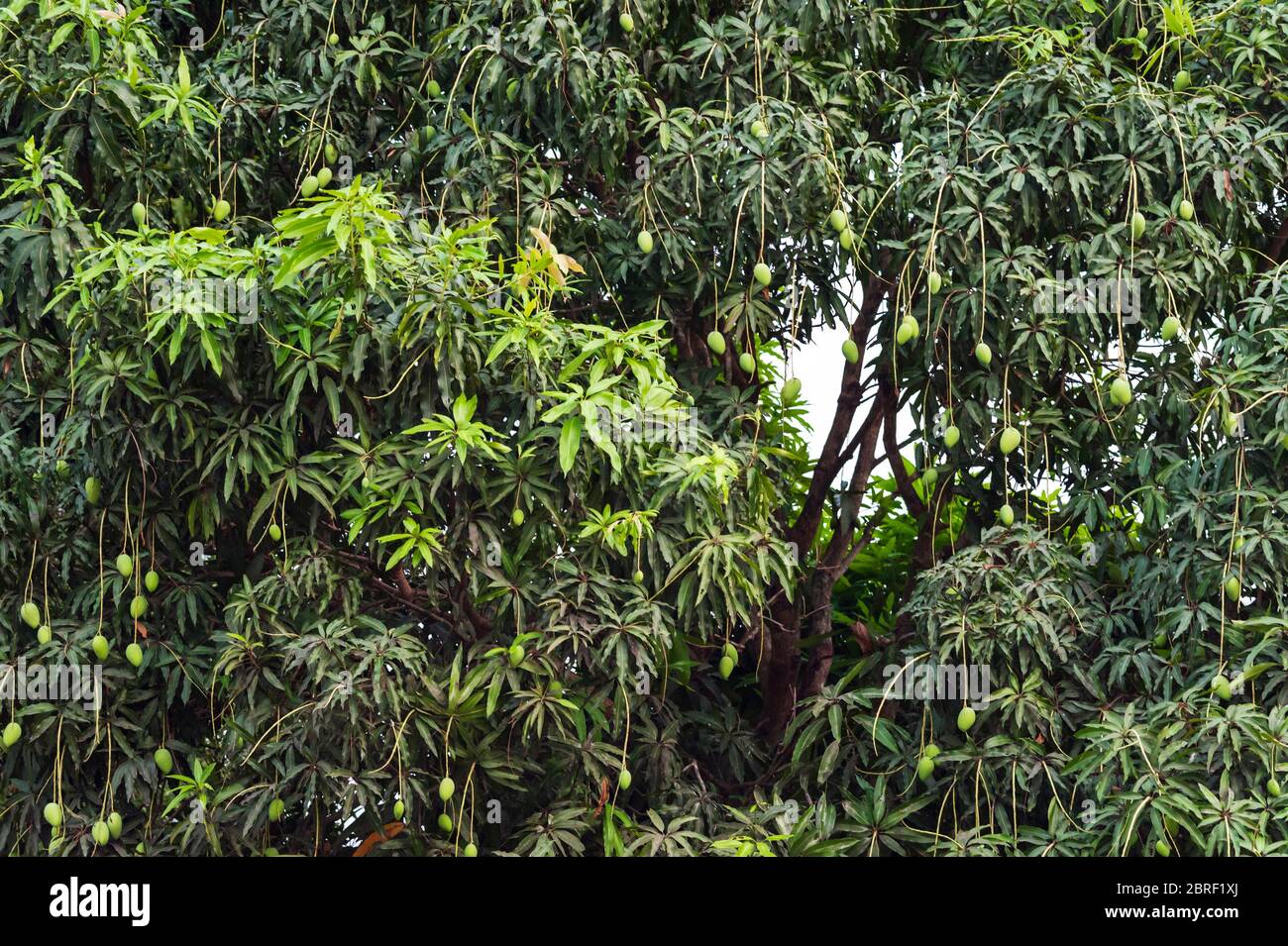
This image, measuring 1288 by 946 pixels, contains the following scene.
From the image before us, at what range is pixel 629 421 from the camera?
3.95 meters

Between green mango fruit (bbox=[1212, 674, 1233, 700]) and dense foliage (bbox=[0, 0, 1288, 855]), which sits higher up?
dense foliage (bbox=[0, 0, 1288, 855])

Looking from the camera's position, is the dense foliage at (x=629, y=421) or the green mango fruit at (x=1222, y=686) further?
the green mango fruit at (x=1222, y=686)

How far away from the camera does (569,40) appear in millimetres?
4500

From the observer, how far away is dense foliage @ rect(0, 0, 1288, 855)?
3.95 metres

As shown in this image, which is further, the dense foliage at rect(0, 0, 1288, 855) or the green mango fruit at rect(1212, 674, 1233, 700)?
the green mango fruit at rect(1212, 674, 1233, 700)

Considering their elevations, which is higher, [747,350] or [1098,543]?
[747,350]

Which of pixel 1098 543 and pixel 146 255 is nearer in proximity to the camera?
pixel 146 255

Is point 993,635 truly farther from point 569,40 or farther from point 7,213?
point 7,213

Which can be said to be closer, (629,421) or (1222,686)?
(629,421)

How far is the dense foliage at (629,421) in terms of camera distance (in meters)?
3.95

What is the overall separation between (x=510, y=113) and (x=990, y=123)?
134 cm

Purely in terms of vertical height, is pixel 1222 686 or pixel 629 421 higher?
pixel 629 421

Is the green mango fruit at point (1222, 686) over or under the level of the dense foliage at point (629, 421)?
under
